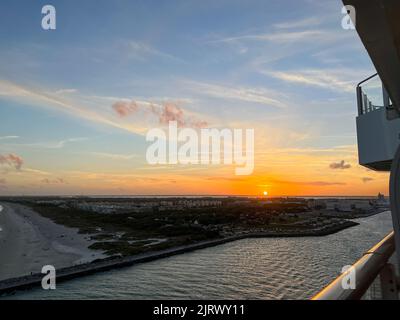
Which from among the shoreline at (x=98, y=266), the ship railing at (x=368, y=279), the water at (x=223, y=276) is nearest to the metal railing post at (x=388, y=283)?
the ship railing at (x=368, y=279)

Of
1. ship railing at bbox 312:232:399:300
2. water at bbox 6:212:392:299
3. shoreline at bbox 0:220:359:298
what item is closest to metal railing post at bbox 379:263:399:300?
ship railing at bbox 312:232:399:300

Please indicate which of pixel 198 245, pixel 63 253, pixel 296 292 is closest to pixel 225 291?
pixel 296 292

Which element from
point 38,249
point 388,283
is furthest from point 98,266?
point 388,283

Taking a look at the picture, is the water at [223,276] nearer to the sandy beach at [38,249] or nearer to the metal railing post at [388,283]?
the sandy beach at [38,249]

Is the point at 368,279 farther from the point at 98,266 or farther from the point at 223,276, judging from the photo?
the point at 98,266

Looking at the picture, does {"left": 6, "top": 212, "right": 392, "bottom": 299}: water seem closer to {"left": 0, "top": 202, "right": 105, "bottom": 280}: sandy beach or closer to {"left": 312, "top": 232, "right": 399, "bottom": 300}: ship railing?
{"left": 0, "top": 202, "right": 105, "bottom": 280}: sandy beach

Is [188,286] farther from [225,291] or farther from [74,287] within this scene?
[74,287]
